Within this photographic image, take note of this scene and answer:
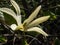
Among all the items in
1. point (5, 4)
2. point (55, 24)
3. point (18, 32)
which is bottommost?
point (55, 24)

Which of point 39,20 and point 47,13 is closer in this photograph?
point 39,20

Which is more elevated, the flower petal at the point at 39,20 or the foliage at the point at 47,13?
the flower petal at the point at 39,20

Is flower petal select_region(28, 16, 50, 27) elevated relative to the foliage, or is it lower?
elevated

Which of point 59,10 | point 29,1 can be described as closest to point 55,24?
point 59,10

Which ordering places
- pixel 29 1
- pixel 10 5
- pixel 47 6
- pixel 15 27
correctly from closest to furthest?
pixel 15 27 → pixel 10 5 → pixel 47 6 → pixel 29 1

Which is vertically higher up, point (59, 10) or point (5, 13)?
point (5, 13)

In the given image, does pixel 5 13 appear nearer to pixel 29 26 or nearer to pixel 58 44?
pixel 29 26

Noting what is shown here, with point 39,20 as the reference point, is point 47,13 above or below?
below

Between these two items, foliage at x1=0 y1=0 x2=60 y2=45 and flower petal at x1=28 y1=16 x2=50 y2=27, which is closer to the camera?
flower petal at x1=28 y1=16 x2=50 y2=27

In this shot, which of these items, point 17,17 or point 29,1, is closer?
point 17,17

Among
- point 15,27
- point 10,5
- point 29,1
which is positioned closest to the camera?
point 15,27

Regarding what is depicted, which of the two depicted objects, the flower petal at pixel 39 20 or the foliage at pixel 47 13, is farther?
the foliage at pixel 47 13
